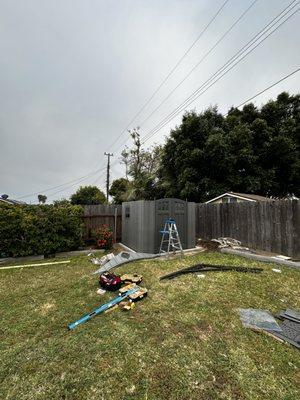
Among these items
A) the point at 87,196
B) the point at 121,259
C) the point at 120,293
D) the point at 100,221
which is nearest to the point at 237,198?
the point at 100,221

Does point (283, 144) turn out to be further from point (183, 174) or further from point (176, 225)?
point (176, 225)

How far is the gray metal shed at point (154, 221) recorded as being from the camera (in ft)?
23.6

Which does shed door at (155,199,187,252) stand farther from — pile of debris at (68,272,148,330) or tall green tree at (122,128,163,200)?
tall green tree at (122,128,163,200)

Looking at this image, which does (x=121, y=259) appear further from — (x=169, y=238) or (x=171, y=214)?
(x=171, y=214)

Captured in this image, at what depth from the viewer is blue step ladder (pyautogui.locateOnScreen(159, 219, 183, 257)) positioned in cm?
688

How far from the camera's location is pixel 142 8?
7.32 metres

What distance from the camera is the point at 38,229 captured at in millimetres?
7055

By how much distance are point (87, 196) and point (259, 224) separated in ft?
84.4

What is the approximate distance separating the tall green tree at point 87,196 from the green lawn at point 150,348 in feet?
83.9

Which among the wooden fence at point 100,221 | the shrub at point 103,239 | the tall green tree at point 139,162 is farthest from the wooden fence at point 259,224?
the tall green tree at point 139,162

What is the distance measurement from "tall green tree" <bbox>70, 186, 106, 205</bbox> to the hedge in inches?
834

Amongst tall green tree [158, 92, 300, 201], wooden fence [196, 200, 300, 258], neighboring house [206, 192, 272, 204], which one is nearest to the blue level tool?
wooden fence [196, 200, 300, 258]

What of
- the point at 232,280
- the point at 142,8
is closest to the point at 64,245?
the point at 232,280

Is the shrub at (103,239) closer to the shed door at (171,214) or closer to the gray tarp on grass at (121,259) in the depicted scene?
the gray tarp on grass at (121,259)
